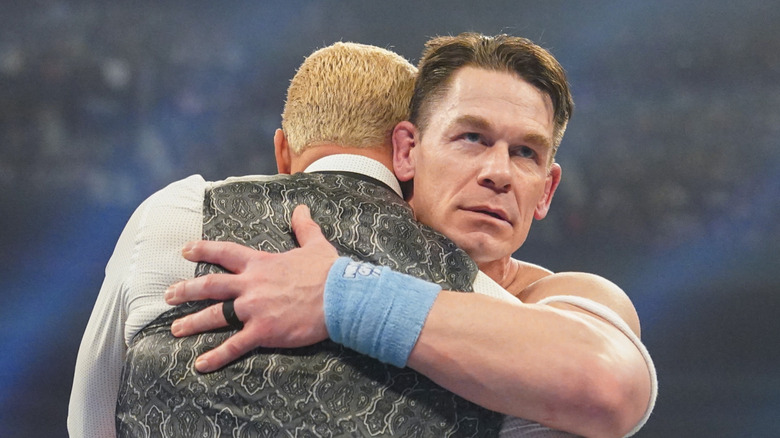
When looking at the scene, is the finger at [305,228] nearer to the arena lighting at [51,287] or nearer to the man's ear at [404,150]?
the man's ear at [404,150]

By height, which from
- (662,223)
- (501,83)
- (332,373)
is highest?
(501,83)

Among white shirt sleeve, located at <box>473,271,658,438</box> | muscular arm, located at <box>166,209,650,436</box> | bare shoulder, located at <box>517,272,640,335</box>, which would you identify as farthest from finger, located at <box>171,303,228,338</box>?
bare shoulder, located at <box>517,272,640,335</box>

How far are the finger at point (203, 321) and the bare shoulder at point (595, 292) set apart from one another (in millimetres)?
652

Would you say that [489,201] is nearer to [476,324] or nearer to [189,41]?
[476,324]

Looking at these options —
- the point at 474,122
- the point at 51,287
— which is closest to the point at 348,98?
the point at 474,122

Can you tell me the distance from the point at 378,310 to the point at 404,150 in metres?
0.62

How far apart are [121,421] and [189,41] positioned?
107 inches

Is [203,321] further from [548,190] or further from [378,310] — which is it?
[548,190]

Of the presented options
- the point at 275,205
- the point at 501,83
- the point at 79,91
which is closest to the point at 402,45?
the point at 79,91

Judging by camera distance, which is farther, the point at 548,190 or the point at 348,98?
the point at 548,190

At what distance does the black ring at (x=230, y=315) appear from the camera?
1333 millimetres

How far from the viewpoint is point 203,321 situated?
134 centimetres

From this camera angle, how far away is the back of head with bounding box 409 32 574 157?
183cm

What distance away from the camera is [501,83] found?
1.80 meters
